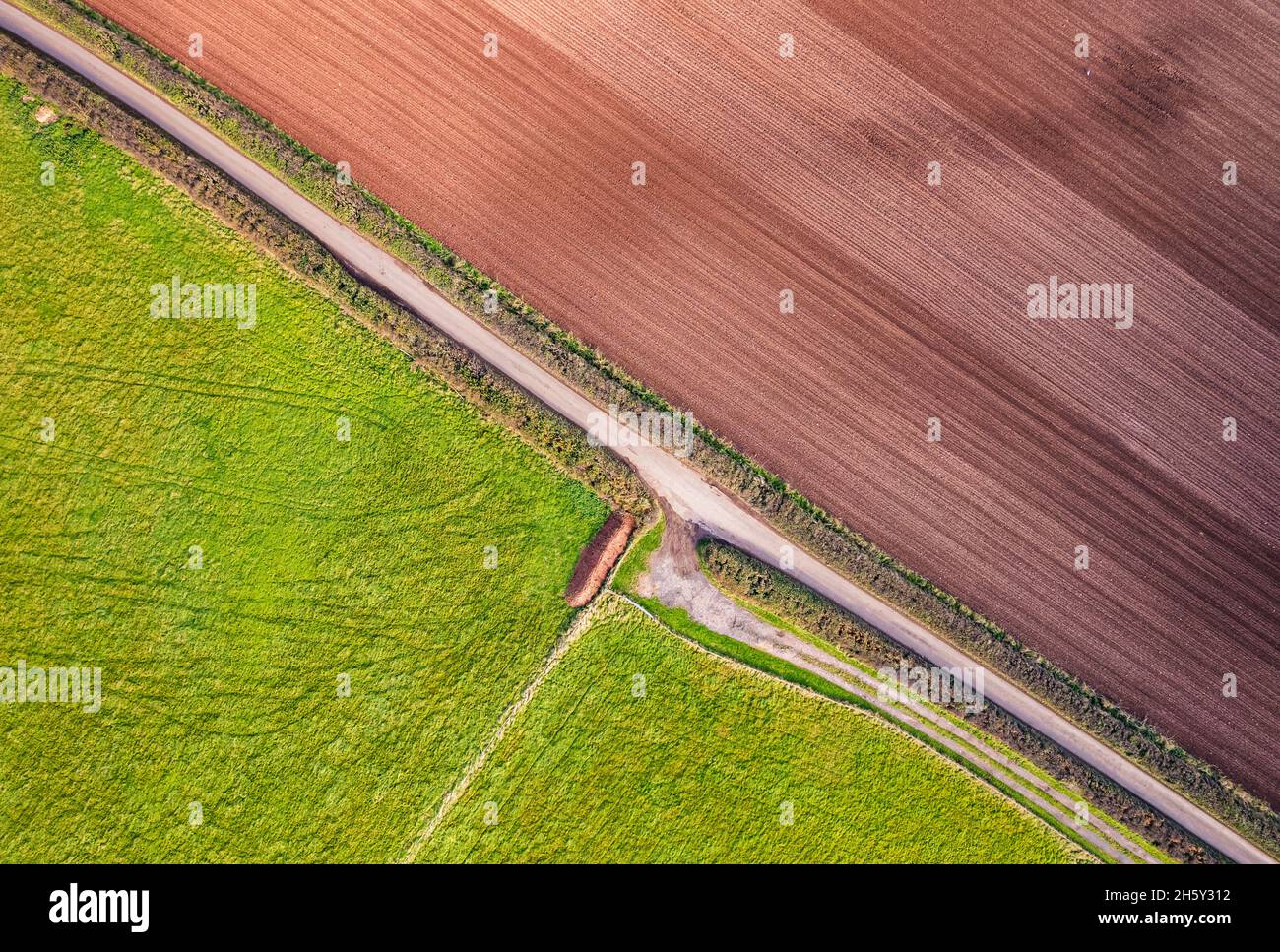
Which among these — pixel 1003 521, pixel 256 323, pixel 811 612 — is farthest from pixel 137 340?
pixel 1003 521

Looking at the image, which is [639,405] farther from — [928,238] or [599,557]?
[928,238]

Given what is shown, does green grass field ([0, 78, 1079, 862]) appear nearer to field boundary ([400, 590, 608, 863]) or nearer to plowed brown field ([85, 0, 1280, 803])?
field boundary ([400, 590, 608, 863])

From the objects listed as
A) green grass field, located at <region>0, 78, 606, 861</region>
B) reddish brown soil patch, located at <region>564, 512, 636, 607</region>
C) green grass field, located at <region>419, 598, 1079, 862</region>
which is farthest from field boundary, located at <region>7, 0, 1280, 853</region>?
green grass field, located at <region>419, 598, 1079, 862</region>

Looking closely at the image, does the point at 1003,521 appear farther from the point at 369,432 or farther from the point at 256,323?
the point at 256,323
